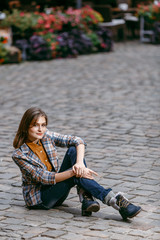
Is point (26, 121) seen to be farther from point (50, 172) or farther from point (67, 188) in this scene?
point (67, 188)

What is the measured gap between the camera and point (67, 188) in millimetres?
4094

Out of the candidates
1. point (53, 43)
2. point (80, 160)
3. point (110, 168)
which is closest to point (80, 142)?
point (80, 160)

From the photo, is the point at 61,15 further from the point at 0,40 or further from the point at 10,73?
the point at 10,73

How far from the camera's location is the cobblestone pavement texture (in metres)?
3.87

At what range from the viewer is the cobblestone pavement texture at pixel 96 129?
387 centimetres

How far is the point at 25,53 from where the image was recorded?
1434cm

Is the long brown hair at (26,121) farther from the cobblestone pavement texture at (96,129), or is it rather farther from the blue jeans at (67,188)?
the cobblestone pavement texture at (96,129)

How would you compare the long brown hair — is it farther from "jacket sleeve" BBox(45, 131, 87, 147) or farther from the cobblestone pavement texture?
the cobblestone pavement texture

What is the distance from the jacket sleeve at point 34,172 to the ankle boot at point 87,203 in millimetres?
255

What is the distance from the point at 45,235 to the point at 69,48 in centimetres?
1166

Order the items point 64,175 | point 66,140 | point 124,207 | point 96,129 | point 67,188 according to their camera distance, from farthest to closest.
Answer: point 96,129, point 66,140, point 67,188, point 64,175, point 124,207

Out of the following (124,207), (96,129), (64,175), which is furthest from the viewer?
(96,129)

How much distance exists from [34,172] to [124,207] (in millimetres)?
721

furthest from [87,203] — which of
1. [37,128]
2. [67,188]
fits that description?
[37,128]
